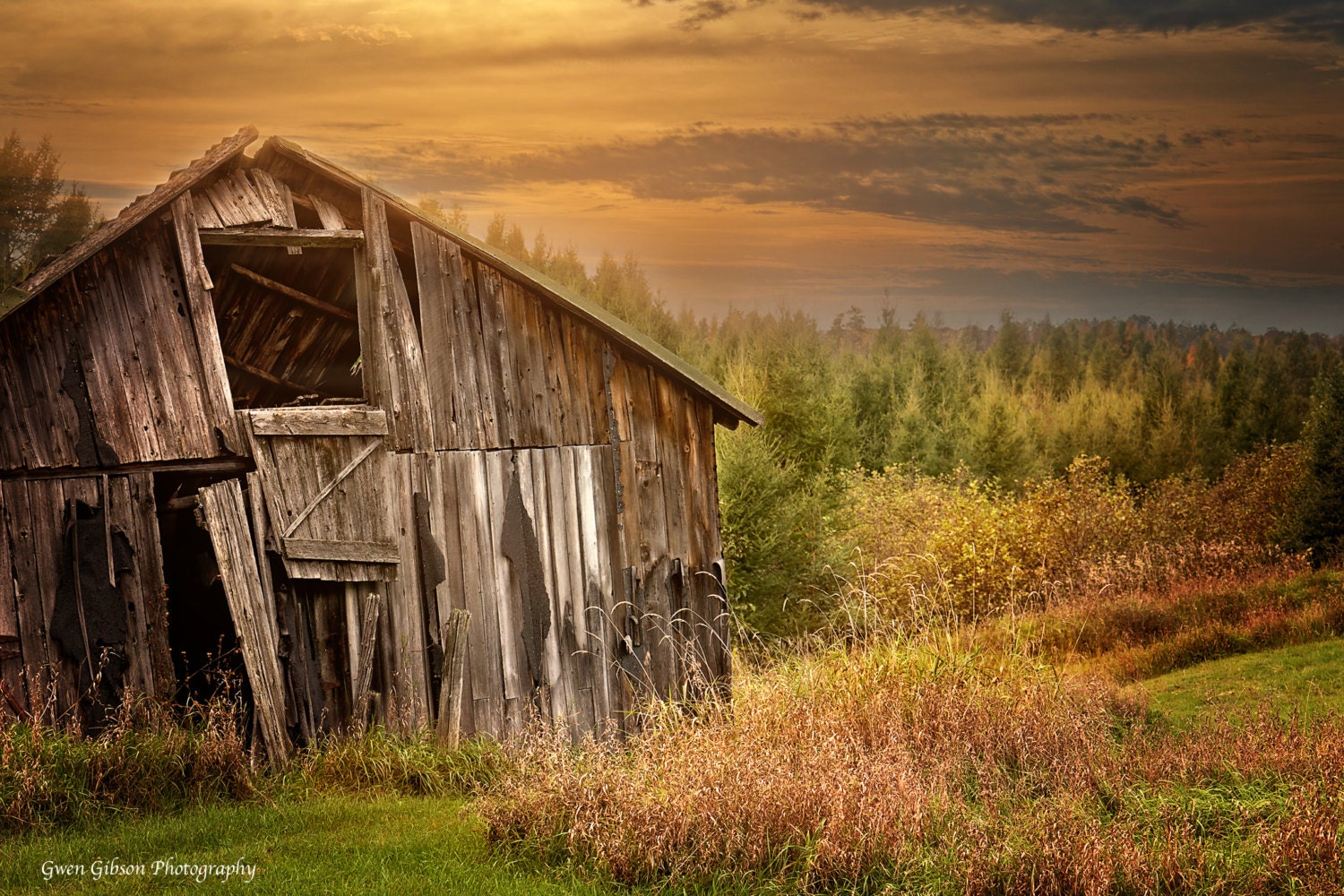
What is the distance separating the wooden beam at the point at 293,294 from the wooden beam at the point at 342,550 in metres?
2.46

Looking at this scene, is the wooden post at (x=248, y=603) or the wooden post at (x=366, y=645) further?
the wooden post at (x=366, y=645)

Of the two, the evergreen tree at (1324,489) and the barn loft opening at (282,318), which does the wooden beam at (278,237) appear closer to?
the barn loft opening at (282,318)

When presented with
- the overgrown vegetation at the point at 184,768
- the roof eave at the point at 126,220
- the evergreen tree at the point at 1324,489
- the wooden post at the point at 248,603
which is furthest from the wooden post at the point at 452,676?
the evergreen tree at the point at 1324,489

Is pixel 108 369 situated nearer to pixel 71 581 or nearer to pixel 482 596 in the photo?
pixel 71 581

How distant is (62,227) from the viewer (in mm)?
33469

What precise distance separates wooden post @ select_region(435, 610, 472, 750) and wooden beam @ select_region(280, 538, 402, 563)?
79cm

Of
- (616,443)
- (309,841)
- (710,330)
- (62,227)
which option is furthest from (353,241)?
(710,330)

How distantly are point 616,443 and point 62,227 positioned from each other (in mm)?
30919

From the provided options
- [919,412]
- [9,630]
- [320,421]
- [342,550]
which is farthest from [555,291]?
[919,412]

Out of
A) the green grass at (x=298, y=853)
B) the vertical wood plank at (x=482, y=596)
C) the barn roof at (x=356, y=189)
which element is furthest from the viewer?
the vertical wood plank at (x=482, y=596)

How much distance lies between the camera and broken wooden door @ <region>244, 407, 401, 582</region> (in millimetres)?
8766

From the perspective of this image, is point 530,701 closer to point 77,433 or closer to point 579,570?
point 579,570

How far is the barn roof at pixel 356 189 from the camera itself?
25.0 feet

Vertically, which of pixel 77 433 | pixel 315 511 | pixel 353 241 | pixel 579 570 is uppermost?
pixel 353 241
